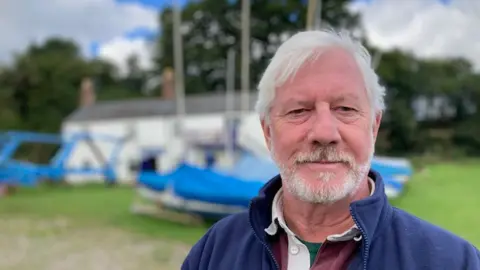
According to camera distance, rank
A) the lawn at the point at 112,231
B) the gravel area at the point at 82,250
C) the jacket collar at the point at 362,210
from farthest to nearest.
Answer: the lawn at the point at 112,231
the gravel area at the point at 82,250
the jacket collar at the point at 362,210

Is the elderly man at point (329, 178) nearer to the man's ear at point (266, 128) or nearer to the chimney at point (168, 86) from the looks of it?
the man's ear at point (266, 128)

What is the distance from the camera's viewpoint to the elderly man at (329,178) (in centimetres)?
100

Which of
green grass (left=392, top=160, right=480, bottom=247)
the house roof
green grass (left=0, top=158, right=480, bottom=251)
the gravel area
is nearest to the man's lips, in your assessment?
green grass (left=392, top=160, right=480, bottom=247)

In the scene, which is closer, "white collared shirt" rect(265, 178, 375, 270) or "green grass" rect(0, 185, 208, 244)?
"white collared shirt" rect(265, 178, 375, 270)

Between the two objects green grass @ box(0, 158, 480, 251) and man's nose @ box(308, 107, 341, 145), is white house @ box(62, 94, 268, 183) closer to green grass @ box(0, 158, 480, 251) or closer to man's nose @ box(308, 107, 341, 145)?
green grass @ box(0, 158, 480, 251)

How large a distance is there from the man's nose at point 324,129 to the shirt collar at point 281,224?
0.16m

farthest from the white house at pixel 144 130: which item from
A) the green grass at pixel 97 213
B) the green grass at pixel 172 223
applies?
the green grass at pixel 172 223

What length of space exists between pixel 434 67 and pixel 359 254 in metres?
27.3

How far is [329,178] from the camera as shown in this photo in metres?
1.06

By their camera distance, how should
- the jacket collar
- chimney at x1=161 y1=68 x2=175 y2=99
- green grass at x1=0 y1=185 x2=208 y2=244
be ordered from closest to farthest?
1. the jacket collar
2. green grass at x1=0 y1=185 x2=208 y2=244
3. chimney at x1=161 y1=68 x2=175 y2=99

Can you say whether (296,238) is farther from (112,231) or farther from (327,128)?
(112,231)

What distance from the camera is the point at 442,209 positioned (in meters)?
7.16

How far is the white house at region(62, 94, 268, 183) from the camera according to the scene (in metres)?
19.2

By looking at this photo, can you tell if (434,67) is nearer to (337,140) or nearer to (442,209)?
(442,209)
